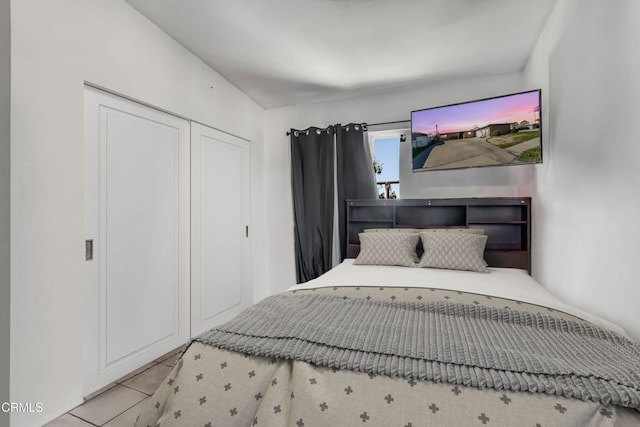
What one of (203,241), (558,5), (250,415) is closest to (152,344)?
(203,241)

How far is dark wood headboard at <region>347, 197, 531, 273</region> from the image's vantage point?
9.17 ft

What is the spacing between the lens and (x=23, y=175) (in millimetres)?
1519

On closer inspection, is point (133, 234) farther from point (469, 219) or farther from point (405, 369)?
point (469, 219)

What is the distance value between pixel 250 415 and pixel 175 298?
182 cm

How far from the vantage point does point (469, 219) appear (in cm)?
295

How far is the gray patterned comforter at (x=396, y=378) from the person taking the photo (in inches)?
33.2

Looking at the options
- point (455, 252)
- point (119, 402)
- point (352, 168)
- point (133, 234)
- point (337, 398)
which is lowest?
point (119, 402)

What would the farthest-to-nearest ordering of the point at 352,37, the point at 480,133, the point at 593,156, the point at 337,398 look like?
1. the point at 480,133
2. the point at 352,37
3. the point at 593,156
4. the point at 337,398

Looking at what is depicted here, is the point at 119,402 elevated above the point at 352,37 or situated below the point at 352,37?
below

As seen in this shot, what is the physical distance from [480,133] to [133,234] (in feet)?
9.42

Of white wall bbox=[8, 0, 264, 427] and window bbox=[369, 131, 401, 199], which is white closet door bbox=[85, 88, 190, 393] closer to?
white wall bbox=[8, 0, 264, 427]

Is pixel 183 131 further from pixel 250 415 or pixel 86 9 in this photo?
pixel 250 415

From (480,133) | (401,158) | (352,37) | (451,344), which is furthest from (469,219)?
(451,344)

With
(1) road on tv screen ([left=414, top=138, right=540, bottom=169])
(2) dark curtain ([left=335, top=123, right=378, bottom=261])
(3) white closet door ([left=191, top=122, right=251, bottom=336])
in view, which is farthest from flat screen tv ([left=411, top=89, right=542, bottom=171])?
(3) white closet door ([left=191, top=122, right=251, bottom=336])
